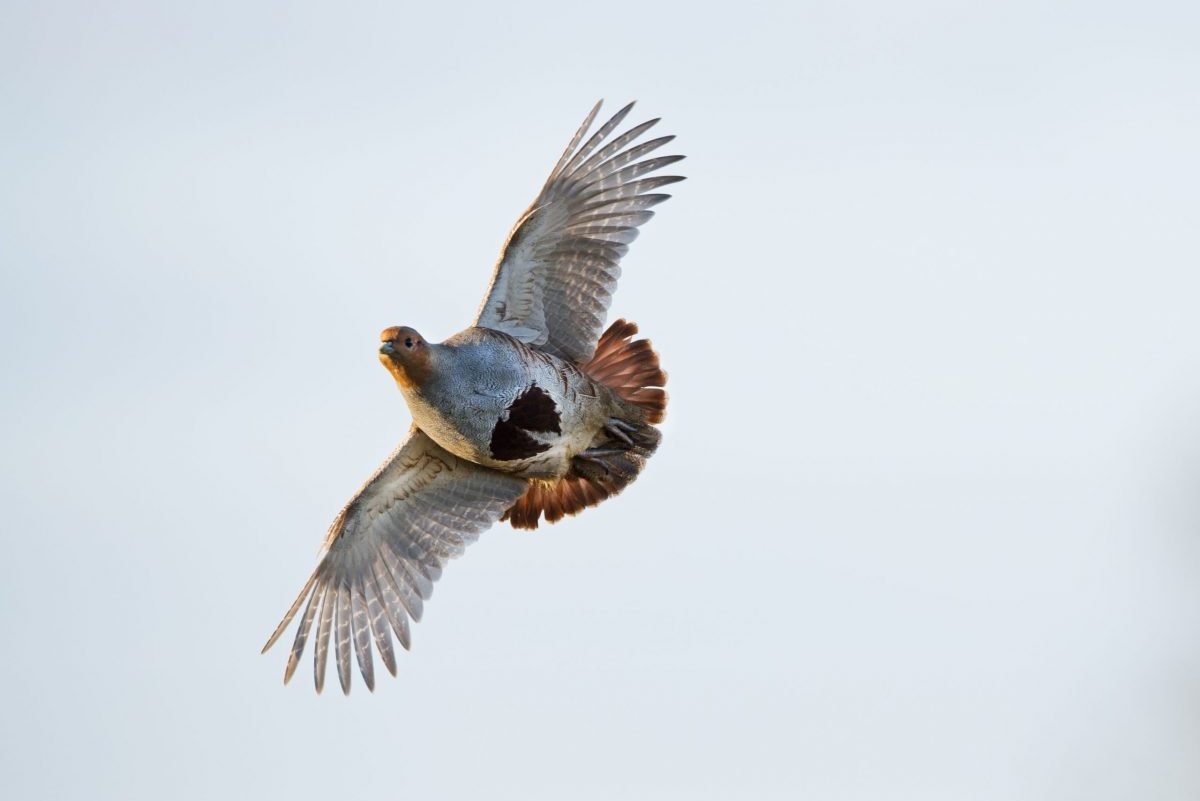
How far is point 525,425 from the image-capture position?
47.6 ft

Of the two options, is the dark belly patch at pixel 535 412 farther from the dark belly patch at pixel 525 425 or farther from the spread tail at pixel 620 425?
the spread tail at pixel 620 425

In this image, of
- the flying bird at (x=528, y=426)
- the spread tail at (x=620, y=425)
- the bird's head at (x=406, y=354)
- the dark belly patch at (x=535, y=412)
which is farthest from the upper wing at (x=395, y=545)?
the bird's head at (x=406, y=354)

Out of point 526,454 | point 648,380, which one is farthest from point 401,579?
point 648,380

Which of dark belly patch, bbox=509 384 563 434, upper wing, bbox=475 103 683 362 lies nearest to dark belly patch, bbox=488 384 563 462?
dark belly patch, bbox=509 384 563 434

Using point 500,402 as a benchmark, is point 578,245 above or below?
above

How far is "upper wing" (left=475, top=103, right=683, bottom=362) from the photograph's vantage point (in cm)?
1484

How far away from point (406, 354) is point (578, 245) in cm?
182

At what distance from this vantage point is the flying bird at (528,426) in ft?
47.9

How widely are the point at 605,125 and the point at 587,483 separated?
117 inches

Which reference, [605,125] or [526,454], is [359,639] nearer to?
[526,454]

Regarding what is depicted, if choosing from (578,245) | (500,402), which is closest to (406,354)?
(500,402)

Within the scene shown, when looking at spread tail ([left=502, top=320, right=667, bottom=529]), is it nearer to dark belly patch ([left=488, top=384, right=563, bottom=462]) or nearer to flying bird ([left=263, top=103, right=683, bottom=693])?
flying bird ([left=263, top=103, right=683, bottom=693])

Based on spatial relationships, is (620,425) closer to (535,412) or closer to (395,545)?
(535,412)

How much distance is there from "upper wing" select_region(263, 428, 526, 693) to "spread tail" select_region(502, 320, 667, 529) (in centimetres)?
50
